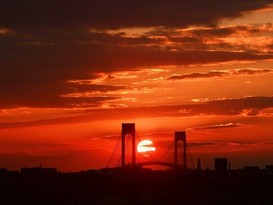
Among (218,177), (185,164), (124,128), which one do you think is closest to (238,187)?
(218,177)

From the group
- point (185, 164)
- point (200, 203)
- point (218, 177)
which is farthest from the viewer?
point (185, 164)

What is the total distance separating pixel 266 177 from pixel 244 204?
20.4m

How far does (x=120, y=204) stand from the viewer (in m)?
83.6

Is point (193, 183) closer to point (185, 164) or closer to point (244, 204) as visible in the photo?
point (244, 204)

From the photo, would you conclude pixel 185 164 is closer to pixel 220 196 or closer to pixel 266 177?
pixel 266 177

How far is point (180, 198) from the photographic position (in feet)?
330

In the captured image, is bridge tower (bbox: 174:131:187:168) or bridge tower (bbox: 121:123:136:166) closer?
bridge tower (bbox: 121:123:136:166)

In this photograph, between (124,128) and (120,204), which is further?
(124,128)

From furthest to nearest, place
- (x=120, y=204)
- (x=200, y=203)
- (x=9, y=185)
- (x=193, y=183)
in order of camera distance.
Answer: (x=193, y=183) → (x=200, y=203) → (x=9, y=185) → (x=120, y=204)

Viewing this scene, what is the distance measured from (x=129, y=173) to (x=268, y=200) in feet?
81.9

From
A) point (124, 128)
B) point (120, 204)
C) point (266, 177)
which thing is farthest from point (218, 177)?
point (120, 204)

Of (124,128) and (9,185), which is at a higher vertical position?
(124,128)

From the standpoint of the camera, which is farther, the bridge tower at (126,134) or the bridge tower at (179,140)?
the bridge tower at (179,140)

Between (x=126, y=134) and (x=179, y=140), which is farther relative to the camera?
(x=179, y=140)
